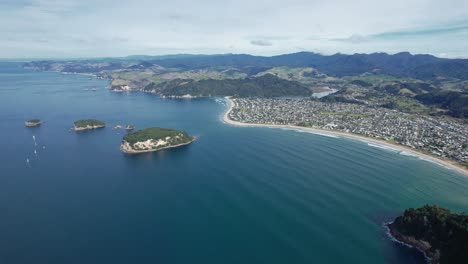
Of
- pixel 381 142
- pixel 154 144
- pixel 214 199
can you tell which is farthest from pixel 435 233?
pixel 154 144

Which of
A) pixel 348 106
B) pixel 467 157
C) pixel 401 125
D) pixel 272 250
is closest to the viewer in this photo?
pixel 272 250

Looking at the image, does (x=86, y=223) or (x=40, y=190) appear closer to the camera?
(x=86, y=223)

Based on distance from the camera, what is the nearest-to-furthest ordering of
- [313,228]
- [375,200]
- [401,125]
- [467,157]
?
1. [313,228]
2. [375,200]
3. [467,157]
4. [401,125]

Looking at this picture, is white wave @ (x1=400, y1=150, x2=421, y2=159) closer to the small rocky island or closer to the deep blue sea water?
the deep blue sea water

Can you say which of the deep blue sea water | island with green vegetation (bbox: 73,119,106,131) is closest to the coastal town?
the deep blue sea water

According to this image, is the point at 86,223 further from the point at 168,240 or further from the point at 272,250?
the point at 272,250

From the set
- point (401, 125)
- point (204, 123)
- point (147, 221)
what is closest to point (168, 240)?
point (147, 221)
